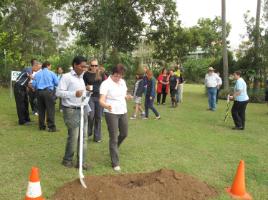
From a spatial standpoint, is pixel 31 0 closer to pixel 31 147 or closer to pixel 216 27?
pixel 31 147

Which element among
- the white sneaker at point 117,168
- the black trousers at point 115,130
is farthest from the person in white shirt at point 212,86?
the white sneaker at point 117,168

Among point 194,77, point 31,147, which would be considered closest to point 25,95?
point 31,147

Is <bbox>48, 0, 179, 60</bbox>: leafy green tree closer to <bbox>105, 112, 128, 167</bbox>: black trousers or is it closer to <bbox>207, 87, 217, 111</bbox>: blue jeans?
<bbox>207, 87, 217, 111</bbox>: blue jeans

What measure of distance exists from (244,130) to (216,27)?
209ft

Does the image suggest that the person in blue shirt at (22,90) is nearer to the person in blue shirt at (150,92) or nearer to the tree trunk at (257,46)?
the person in blue shirt at (150,92)

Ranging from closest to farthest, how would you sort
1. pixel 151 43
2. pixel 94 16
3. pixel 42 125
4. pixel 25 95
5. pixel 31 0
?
1. pixel 42 125
2. pixel 25 95
3. pixel 94 16
4. pixel 151 43
5. pixel 31 0

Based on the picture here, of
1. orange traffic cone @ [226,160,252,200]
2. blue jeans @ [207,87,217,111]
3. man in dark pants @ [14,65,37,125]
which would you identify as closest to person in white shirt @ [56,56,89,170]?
orange traffic cone @ [226,160,252,200]

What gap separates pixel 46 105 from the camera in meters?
9.92

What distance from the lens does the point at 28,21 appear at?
38.2m

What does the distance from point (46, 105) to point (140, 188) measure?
16.9 feet

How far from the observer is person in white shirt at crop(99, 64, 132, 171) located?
655 centimetres

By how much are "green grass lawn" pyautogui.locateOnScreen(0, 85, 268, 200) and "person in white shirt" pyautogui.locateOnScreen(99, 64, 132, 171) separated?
49 centimetres

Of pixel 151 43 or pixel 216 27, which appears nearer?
pixel 151 43

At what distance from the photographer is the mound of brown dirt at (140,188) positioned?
17.1 feet
